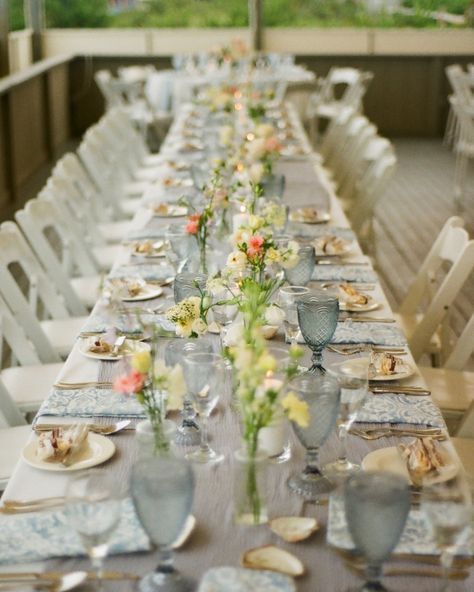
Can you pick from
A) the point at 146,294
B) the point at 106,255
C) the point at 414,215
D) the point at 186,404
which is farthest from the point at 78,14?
the point at 186,404

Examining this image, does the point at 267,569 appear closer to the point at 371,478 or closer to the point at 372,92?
the point at 371,478

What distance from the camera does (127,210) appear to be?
6.30 meters

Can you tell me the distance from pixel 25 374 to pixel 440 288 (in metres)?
1.44

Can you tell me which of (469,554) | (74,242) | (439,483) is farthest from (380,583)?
(74,242)

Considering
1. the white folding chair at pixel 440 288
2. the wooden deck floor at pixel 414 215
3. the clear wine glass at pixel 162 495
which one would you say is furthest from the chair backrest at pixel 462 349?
the clear wine glass at pixel 162 495

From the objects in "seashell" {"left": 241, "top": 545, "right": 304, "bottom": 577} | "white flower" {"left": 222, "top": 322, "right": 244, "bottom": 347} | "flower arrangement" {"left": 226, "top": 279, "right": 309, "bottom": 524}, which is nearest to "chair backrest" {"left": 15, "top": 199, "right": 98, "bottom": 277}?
"white flower" {"left": 222, "top": 322, "right": 244, "bottom": 347}

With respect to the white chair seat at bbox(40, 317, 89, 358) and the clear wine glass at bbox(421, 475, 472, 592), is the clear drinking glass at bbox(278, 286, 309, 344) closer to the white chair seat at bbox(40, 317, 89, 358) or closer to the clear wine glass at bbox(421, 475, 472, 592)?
the clear wine glass at bbox(421, 475, 472, 592)

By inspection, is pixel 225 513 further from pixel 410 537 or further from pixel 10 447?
pixel 10 447

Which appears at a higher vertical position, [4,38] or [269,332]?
[269,332]

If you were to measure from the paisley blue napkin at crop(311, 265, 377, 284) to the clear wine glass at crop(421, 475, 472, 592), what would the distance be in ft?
6.39

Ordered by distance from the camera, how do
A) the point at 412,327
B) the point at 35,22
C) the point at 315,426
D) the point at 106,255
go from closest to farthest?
the point at 315,426 → the point at 412,327 → the point at 106,255 → the point at 35,22

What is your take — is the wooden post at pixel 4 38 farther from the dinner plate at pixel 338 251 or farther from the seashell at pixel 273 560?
the seashell at pixel 273 560

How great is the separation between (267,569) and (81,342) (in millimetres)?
1325

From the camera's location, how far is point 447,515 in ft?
5.04
